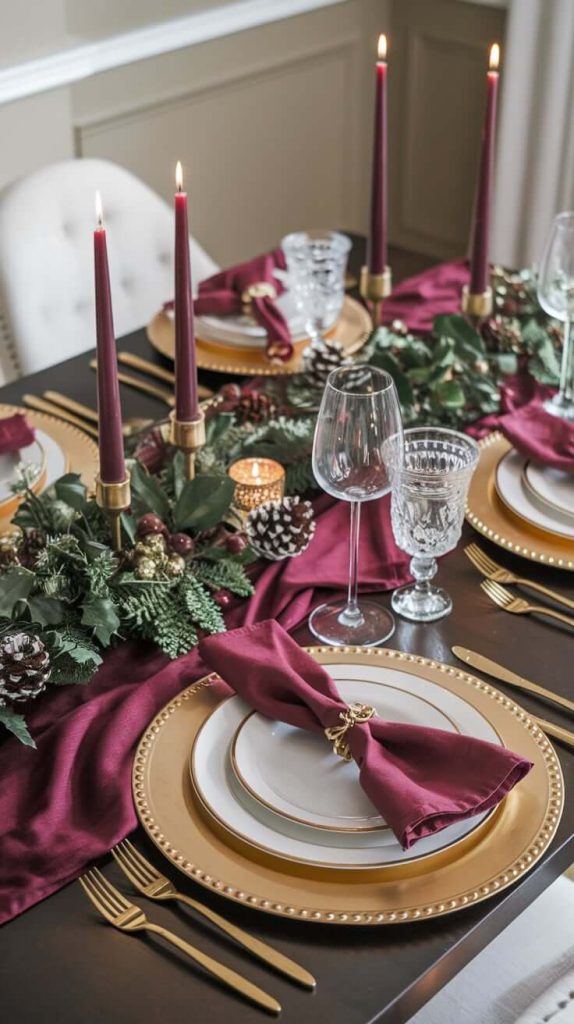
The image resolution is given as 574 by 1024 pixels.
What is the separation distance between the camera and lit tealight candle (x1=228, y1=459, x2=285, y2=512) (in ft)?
3.96

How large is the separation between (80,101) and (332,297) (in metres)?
1.43

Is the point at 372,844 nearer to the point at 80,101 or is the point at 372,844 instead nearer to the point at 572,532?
the point at 572,532

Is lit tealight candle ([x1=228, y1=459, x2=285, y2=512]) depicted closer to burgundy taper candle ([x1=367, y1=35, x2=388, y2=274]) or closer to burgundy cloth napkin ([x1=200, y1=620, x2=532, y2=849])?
burgundy cloth napkin ([x1=200, y1=620, x2=532, y2=849])

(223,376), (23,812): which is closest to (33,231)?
(223,376)

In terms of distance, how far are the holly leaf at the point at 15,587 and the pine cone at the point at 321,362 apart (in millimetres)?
510

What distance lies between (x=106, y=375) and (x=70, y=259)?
3.17 feet

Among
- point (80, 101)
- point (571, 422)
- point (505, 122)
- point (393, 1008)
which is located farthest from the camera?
point (505, 122)

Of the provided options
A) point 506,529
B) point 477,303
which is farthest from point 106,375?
point 477,303

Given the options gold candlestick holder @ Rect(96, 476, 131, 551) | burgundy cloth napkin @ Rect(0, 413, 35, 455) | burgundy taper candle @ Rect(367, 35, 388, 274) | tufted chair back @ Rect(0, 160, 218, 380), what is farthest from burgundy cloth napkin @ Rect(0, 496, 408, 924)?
tufted chair back @ Rect(0, 160, 218, 380)

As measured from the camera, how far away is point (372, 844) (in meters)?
0.84

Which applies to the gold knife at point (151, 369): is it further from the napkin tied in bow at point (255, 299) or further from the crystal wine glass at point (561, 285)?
the crystal wine glass at point (561, 285)

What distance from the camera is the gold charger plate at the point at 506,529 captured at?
3.87ft

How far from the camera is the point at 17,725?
3.09 feet

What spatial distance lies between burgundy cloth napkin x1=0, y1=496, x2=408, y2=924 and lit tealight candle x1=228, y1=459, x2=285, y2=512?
2.6 inches
